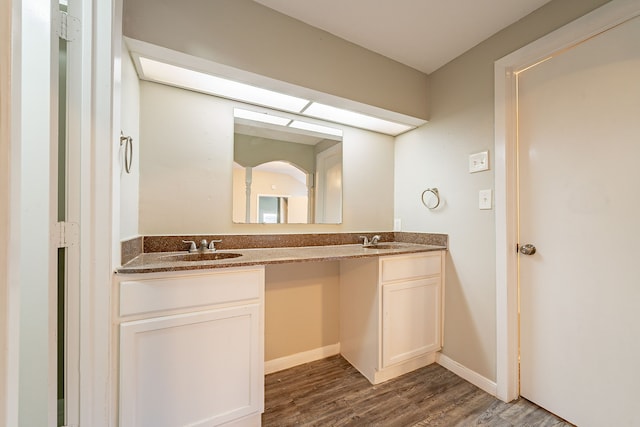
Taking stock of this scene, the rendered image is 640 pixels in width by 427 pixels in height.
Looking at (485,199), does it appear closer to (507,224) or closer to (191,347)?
(507,224)

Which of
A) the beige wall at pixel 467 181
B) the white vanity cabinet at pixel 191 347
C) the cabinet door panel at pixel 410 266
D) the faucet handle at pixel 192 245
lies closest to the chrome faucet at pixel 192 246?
the faucet handle at pixel 192 245

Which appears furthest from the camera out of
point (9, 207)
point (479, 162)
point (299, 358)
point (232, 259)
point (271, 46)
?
point (299, 358)

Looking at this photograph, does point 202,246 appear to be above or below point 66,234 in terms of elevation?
below

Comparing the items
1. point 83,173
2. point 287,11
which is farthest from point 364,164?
point 83,173

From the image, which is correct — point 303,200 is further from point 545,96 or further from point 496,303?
point 545,96

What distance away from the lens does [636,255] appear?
1166mm

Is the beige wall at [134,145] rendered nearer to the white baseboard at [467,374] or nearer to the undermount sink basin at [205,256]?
the undermount sink basin at [205,256]

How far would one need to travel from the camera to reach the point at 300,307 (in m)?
1.97

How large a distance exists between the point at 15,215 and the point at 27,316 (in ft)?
2.46

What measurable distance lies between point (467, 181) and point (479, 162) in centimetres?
15

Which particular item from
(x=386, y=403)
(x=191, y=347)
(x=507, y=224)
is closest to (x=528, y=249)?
(x=507, y=224)

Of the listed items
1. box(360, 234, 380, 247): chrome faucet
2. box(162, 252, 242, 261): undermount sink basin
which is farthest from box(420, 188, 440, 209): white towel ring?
box(162, 252, 242, 261): undermount sink basin

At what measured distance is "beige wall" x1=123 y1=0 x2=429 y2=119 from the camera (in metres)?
1.23

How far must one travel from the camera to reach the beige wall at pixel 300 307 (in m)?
1.86
